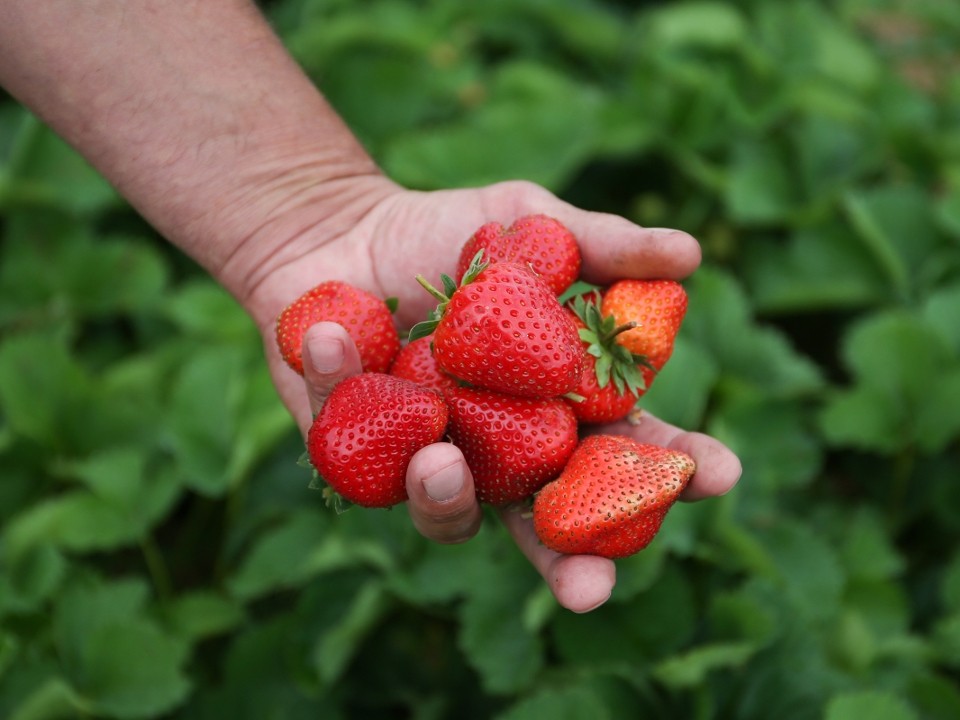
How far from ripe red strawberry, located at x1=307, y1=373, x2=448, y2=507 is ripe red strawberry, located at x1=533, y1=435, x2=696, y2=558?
196 millimetres

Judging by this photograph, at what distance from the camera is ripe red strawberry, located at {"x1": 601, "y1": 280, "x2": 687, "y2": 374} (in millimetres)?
1440

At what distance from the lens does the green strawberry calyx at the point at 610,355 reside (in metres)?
1.43

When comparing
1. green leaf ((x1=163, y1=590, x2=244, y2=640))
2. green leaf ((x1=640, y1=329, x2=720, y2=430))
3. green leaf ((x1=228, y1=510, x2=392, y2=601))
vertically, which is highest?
green leaf ((x1=640, y1=329, x2=720, y2=430))

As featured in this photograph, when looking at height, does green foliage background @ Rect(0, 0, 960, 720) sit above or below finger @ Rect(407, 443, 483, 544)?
below

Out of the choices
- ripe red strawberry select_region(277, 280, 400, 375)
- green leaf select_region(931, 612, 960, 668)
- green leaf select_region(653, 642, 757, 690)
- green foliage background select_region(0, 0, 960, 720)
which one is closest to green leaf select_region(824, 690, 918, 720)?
green foliage background select_region(0, 0, 960, 720)

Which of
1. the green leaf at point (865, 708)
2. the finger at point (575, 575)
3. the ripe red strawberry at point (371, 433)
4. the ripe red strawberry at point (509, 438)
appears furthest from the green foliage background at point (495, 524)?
the ripe red strawberry at point (371, 433)

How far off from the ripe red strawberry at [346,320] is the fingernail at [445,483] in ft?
1.01

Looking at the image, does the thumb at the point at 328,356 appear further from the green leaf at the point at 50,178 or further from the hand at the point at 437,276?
the green leaf at the point at 50,178

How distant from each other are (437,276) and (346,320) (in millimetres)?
286

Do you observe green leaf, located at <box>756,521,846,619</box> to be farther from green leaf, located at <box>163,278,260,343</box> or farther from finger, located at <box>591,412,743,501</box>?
green leaf, located at <box>163,278,260,343</box>

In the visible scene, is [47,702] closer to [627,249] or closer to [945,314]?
[627,249]

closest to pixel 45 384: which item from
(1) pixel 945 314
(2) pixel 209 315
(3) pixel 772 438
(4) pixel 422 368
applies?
(2) pixel 209 315

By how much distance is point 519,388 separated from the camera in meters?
1.37

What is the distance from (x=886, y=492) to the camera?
7.96 feet
